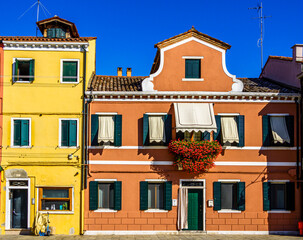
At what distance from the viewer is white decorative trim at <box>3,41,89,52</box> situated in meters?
20.3

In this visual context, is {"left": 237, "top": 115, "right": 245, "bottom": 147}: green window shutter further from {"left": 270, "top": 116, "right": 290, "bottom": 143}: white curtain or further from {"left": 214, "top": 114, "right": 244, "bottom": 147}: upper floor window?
{"left": 270, "top": 116, "right": 290, "bottom": 143}: white curtain

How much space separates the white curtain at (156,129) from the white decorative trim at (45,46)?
17.1 ft

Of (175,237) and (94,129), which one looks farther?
(94,129)

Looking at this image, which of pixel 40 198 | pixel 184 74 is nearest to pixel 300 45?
pixel 184 74

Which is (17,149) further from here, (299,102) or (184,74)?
(299,102)

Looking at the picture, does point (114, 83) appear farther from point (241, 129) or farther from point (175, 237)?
point (175, 237)

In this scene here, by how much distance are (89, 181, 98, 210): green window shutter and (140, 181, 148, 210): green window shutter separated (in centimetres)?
227

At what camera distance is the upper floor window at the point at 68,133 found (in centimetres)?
2022

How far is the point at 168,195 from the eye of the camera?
20.1m

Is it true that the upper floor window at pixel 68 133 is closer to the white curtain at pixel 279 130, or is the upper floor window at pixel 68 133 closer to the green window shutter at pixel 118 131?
the green window shutter at pixel 118 131

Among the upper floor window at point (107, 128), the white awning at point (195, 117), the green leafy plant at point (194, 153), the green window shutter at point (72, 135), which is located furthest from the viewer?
the green window shutter at point (72, 135)

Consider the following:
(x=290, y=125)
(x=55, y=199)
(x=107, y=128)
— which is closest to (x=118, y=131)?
(x=107, y=128)

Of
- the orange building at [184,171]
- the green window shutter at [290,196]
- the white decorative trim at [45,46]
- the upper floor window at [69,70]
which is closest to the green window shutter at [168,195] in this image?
the orange building at [184,171]

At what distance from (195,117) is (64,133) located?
6735mm
